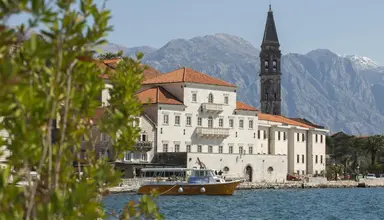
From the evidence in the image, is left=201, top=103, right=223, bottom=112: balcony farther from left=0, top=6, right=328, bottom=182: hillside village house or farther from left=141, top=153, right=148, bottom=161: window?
left=141, top=153, right=148, bottom=161: window

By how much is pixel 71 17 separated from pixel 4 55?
2.46ft

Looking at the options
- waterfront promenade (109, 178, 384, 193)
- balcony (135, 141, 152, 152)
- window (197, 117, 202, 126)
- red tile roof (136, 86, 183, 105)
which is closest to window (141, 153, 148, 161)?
balcony (135, 141, 152, 152)

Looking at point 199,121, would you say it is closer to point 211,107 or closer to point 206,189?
point 211,107

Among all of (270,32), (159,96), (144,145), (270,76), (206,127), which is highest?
(270,32)

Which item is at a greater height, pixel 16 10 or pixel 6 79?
pixel 16 10

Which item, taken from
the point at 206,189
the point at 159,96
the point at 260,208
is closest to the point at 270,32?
the point at 159,96

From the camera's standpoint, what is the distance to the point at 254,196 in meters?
64.1

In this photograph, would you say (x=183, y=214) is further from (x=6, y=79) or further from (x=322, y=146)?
(x=322, y=146)

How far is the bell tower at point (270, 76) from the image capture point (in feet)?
424

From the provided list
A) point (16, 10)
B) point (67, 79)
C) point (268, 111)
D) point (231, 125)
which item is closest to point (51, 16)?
→ point (16, 10)

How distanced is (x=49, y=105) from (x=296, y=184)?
78.2 metres

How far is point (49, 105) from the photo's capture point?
21.8 ft

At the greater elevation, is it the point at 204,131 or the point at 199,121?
the point at 199,121

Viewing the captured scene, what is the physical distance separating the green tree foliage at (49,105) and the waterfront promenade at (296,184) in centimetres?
5572
